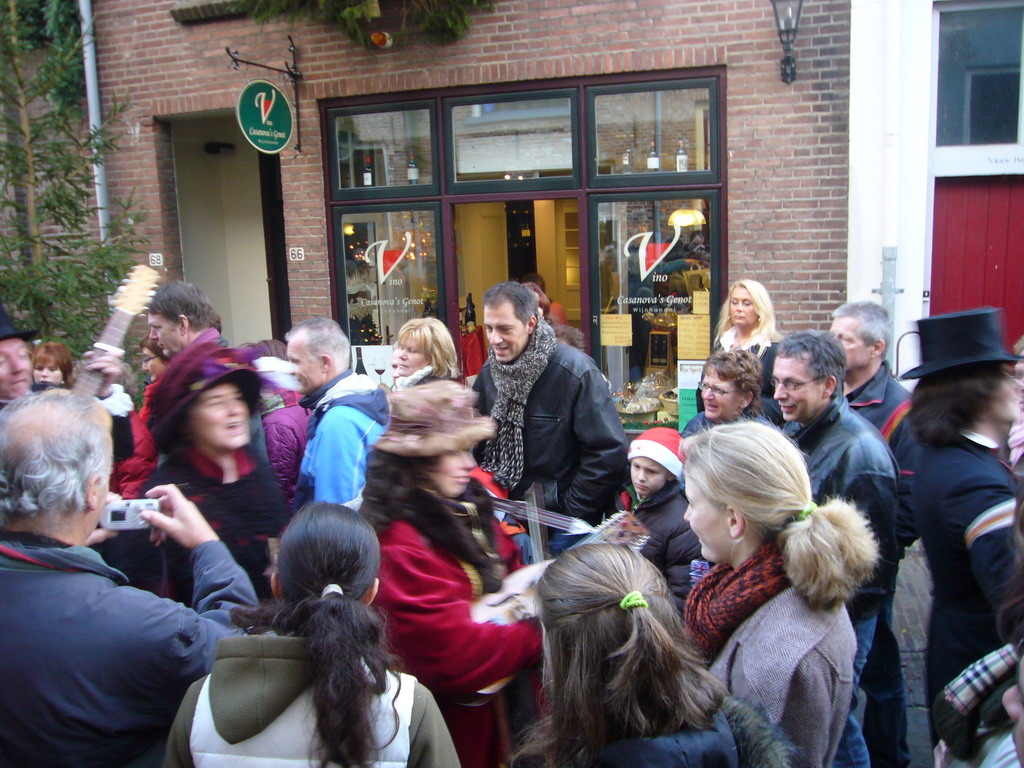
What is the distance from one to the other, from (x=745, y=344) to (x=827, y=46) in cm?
308

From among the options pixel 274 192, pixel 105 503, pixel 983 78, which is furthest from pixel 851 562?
pixel 274 192

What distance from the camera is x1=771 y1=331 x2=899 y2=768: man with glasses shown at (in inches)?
123

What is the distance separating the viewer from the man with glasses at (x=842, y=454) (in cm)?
312

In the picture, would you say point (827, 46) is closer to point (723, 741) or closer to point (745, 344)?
point (745, 344)

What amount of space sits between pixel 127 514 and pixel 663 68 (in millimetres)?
6297

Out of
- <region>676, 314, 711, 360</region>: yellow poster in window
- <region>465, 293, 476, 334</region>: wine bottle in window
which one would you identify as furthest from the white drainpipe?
<region>676, 314, 711, 360</region>: yellow poster in window

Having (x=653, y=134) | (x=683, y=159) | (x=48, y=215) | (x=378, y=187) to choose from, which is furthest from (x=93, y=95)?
(x=683, y=159)

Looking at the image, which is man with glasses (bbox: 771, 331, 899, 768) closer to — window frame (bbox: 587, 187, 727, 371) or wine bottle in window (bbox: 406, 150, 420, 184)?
window frame (bbox: 587, 187, 727, 371)

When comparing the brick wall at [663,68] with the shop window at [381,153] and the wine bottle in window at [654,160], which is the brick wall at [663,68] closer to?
the shop window at [381,153]

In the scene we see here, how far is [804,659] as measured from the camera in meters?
2.06

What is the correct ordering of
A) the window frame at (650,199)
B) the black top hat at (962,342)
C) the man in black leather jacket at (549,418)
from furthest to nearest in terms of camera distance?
the window frame at (650,199) < the man in black leather jacket at (549,418) < the black top hat at (962,342)

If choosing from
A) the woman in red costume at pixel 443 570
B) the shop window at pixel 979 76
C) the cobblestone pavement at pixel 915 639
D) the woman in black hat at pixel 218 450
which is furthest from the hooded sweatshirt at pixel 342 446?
the shop window at pixel 979 76

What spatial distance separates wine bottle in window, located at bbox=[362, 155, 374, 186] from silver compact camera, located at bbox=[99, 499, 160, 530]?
648cm

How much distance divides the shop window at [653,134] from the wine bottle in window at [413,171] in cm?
179
